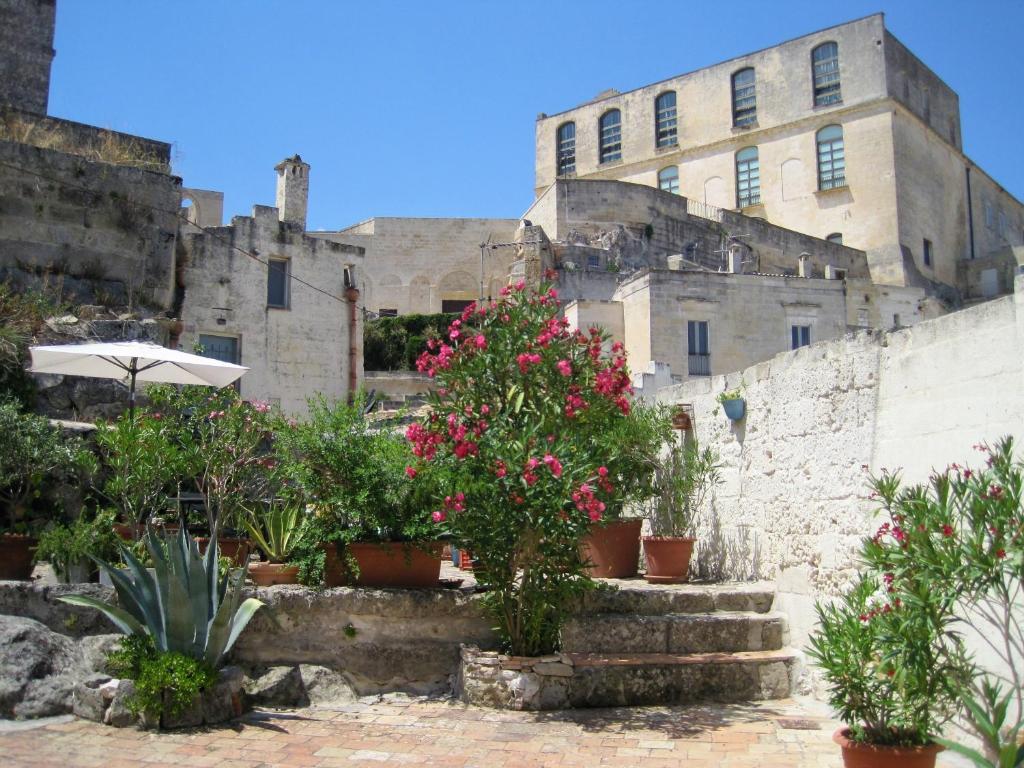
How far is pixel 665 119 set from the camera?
4397cm

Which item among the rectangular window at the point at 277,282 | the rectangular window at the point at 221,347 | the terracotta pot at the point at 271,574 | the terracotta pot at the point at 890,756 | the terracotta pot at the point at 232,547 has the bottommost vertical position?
the terracotta pot at the point at 890,756

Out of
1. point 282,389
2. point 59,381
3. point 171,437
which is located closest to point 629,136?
point 282,389

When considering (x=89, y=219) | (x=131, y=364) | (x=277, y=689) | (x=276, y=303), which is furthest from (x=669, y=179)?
(x=277, y=689)

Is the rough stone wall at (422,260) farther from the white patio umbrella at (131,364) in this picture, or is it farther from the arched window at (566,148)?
the white patio umbrella at (131,364)

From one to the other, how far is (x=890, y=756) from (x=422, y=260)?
35.6 meters

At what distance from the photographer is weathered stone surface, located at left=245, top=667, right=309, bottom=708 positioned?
6023mm

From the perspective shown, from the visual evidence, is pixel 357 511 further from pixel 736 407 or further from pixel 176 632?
pixel 736 407

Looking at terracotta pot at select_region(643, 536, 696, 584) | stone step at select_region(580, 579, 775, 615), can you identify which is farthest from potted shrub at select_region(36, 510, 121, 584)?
terracotta pot at select_region(643, 536, 696, 584)

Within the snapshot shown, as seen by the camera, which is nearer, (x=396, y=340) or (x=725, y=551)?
(x=725, y=551)

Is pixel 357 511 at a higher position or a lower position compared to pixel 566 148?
lower

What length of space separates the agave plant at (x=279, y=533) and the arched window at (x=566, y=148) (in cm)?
4149

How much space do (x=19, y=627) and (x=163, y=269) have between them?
12.3m

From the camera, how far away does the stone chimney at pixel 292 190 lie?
852 inches

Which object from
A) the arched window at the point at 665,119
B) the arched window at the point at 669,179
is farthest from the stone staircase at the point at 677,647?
the arched window at the point at 665,119
